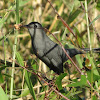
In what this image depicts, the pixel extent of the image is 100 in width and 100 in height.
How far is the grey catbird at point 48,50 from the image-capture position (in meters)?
2.36

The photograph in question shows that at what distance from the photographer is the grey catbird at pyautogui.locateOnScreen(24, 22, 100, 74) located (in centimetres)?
236

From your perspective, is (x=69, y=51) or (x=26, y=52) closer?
(x=69, y=51)

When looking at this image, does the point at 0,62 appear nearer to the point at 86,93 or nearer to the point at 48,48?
the point at 48,48

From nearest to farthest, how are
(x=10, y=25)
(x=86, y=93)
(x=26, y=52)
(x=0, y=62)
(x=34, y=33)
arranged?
(x=0, y=62), (x=34, y=33), (x=86, y=93), (x=10, y=25), (x=26, y=52)

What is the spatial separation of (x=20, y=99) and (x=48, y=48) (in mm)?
671

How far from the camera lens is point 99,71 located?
178 centimetres

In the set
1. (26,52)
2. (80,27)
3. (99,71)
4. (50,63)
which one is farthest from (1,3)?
(99,71)

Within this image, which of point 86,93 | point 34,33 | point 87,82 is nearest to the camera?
point 87,82

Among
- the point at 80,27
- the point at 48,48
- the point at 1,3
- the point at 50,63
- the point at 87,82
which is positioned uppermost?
the point at 1,3

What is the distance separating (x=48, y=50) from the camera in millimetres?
2412

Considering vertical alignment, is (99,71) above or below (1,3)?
below

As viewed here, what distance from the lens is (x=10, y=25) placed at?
3.22 metres

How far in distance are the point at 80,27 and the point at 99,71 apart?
64.7 inches

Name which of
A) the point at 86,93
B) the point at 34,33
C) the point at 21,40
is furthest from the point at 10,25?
the point at 86,93
